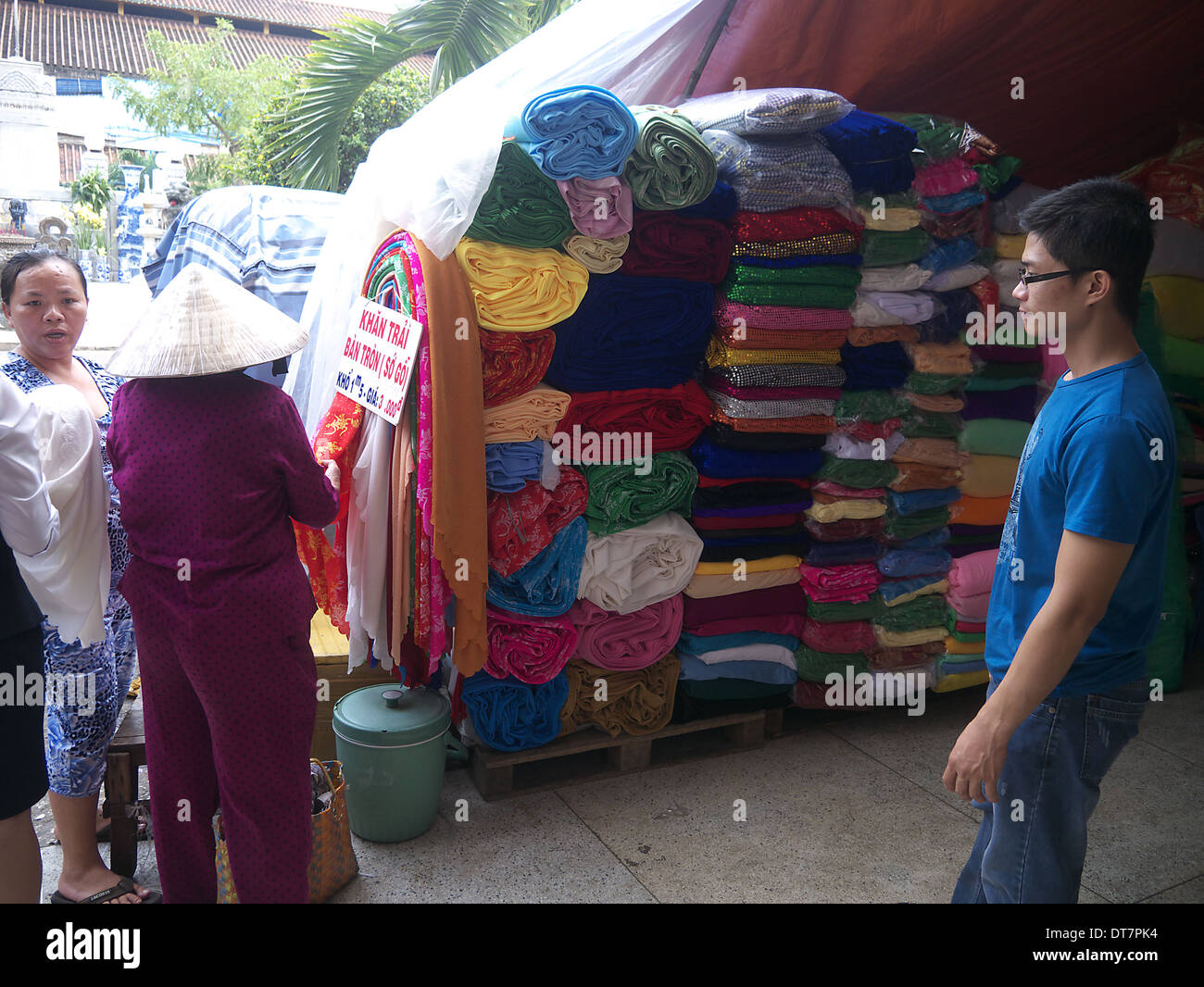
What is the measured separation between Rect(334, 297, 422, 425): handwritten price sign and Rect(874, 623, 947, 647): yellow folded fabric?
6.63 feet

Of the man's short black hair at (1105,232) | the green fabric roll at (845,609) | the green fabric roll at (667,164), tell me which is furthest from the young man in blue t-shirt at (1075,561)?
the green fabric roll at (845,609)

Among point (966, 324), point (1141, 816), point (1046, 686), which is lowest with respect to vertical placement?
point (1141, 816)

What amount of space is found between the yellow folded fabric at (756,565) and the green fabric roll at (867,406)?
0.55 m

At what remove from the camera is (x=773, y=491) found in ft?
11.2

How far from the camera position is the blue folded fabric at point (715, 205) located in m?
3.09

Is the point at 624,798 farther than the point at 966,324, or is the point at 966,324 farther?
the point at 966,324

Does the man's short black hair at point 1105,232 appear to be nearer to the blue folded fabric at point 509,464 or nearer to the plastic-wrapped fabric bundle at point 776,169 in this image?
the plastic-wrapped fabric bundle at point 776,169

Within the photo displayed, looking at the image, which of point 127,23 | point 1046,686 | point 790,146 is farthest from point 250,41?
point 1046,686

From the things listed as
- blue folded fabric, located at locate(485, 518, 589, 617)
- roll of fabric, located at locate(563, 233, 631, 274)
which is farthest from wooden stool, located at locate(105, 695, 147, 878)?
roll of fabric, located at locate(563, 233, 631, 274)

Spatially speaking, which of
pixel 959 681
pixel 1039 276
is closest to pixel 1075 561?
pixel 1039 276

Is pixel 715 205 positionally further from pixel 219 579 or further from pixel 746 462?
pixel 219 579

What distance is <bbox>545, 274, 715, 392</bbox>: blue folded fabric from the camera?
3.03 meters

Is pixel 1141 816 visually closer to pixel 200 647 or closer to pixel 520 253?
pixel 520 253

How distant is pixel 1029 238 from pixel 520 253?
4.95ft
